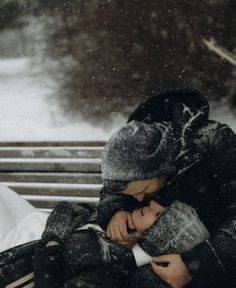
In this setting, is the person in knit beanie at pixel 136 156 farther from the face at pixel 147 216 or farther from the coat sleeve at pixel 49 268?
the coat sleeve at pixel 49 268

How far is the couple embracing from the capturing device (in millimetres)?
1672

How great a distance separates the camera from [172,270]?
164cm

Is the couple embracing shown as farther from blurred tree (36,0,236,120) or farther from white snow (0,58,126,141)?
white snow (0,58,126,141)

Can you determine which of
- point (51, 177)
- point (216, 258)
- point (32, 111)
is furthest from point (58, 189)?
point (216, 258)

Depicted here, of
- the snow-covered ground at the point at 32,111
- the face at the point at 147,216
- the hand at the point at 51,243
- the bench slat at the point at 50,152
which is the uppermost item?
the snow-covered ground at the point at 32,111

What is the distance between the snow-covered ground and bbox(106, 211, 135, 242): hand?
1.82 metres

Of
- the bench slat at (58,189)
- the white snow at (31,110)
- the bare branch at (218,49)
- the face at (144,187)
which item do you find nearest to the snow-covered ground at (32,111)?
the white snow at (31,110)

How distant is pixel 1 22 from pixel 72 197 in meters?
1.98

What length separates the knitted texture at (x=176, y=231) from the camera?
5.42 ft

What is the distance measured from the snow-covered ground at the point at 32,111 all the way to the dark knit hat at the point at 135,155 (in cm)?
196

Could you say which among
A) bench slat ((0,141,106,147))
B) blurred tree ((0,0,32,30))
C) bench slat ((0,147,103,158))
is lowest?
bench slat ((0,147,103,158))

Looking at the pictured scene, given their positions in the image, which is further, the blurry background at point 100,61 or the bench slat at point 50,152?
the bench slat at point 50,152

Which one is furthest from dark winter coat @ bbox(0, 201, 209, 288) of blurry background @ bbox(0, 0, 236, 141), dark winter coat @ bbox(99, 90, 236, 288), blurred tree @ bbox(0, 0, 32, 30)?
blurred tree @ bbox(0, 0, 32, 30)

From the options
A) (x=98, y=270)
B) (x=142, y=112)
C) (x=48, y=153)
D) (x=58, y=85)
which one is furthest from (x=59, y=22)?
(x=98, y=270)
